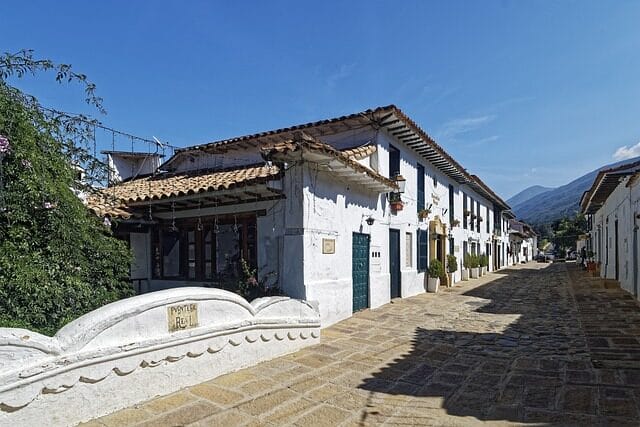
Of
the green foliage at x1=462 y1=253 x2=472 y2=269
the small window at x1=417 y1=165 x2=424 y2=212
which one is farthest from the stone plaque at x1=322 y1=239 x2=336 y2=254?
the green foliage at x1=462 y1=253 x2=472 y2=269

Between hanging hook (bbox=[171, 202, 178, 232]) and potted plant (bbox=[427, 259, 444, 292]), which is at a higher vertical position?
hanging hook (bbox=[171, 202, 178, 232])

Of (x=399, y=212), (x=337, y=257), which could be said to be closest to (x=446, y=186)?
(x=399, y=212)

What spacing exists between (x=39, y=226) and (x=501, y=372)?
6.09 meters

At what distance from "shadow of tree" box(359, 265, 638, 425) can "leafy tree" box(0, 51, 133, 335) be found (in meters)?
3.71

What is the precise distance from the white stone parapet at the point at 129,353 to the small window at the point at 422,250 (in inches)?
354

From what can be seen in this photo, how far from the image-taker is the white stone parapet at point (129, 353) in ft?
10.9

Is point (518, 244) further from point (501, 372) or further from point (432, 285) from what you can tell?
point (501, 372)

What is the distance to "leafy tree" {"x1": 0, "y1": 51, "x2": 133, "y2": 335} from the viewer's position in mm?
4625

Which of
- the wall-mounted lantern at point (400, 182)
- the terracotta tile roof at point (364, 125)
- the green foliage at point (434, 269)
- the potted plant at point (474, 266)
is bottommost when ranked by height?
the potted plant at point (474, 266)

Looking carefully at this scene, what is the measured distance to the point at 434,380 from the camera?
17.0 feet

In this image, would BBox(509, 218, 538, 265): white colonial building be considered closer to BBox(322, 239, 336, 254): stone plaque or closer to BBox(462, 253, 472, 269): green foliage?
BBox(462, 253, 472, 269): green foliage

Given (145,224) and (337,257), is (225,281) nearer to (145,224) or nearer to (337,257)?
(337,257)

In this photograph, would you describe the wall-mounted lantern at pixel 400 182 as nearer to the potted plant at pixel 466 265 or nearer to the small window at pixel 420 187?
the small window at pixel 420 187

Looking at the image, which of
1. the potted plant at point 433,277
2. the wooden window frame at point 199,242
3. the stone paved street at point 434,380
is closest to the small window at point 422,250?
the potted plant at point 433,277
